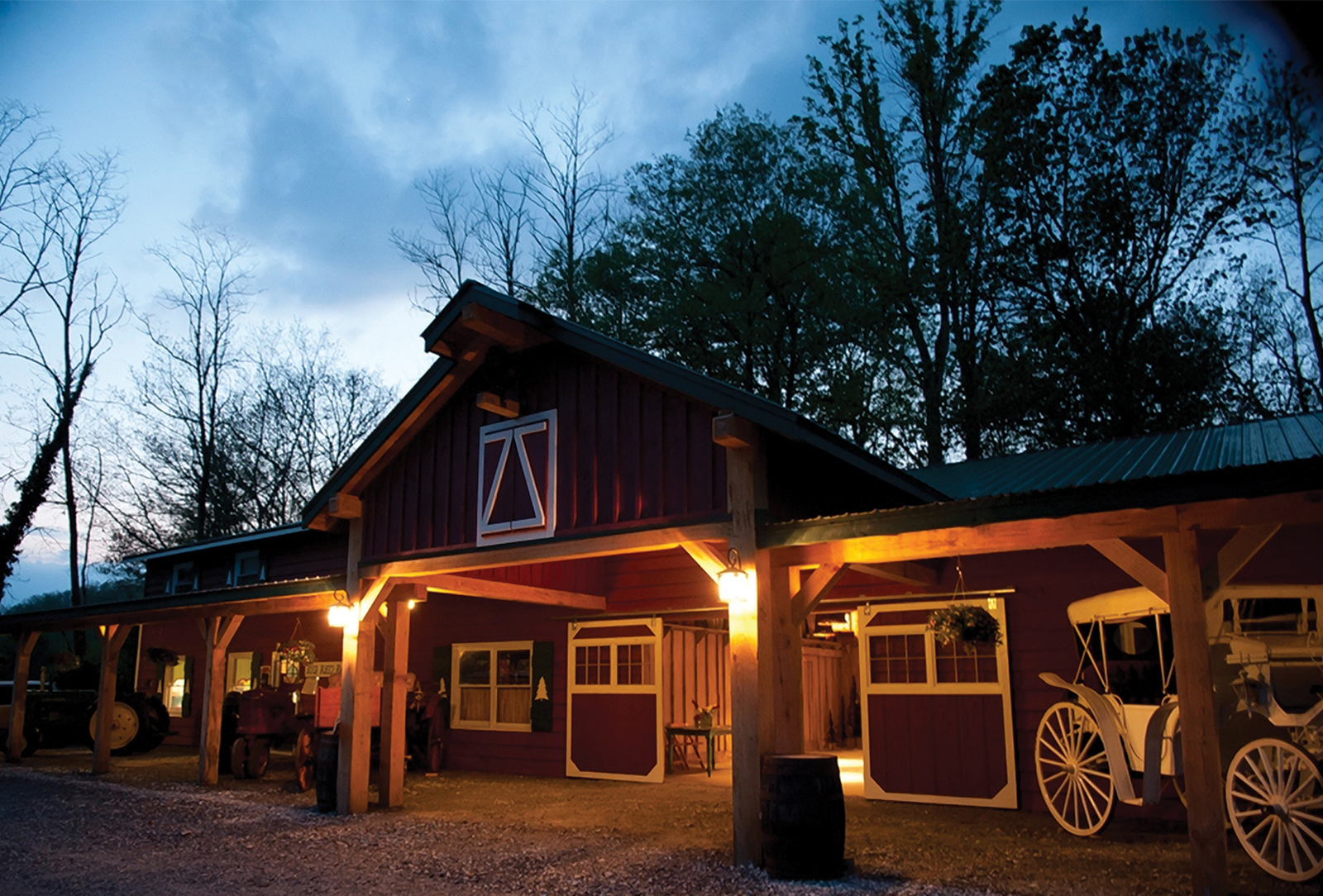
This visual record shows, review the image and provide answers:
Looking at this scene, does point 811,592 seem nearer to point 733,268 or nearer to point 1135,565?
point 1135,565

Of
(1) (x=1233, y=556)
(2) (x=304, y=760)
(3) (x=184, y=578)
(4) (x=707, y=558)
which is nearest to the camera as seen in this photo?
(1) (x=1233, y=556)

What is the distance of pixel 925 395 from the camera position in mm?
24969

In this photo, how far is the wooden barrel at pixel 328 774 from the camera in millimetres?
10430

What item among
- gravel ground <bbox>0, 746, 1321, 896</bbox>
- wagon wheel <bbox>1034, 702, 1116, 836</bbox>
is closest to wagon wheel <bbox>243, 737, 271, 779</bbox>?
gravel ground <bbox>0, 746, 1321, 896</bbox>

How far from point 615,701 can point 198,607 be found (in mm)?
5768

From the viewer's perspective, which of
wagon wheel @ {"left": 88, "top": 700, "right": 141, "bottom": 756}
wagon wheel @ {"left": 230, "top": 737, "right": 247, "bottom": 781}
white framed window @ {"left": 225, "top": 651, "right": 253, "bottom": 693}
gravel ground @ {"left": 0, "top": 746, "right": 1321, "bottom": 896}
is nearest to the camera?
gravel ground @ {"left": 0, "top": 746, "right": 1321, "bottom": 896}

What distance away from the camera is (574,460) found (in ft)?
29.8

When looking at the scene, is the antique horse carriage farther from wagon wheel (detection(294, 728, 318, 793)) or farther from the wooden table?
wagon wheel (detection(294, 728, 318, 793))

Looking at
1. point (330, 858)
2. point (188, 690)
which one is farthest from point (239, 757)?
point (188, 690)

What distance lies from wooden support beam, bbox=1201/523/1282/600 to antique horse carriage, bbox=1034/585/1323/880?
0.54 metres

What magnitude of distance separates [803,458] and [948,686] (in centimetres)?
348

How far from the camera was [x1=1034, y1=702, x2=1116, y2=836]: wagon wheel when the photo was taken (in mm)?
8328

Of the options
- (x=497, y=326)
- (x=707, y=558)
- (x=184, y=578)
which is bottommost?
(x=707, y=558)

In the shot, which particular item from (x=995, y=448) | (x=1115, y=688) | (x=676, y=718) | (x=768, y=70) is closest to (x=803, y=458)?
(x=1115, y=688)
